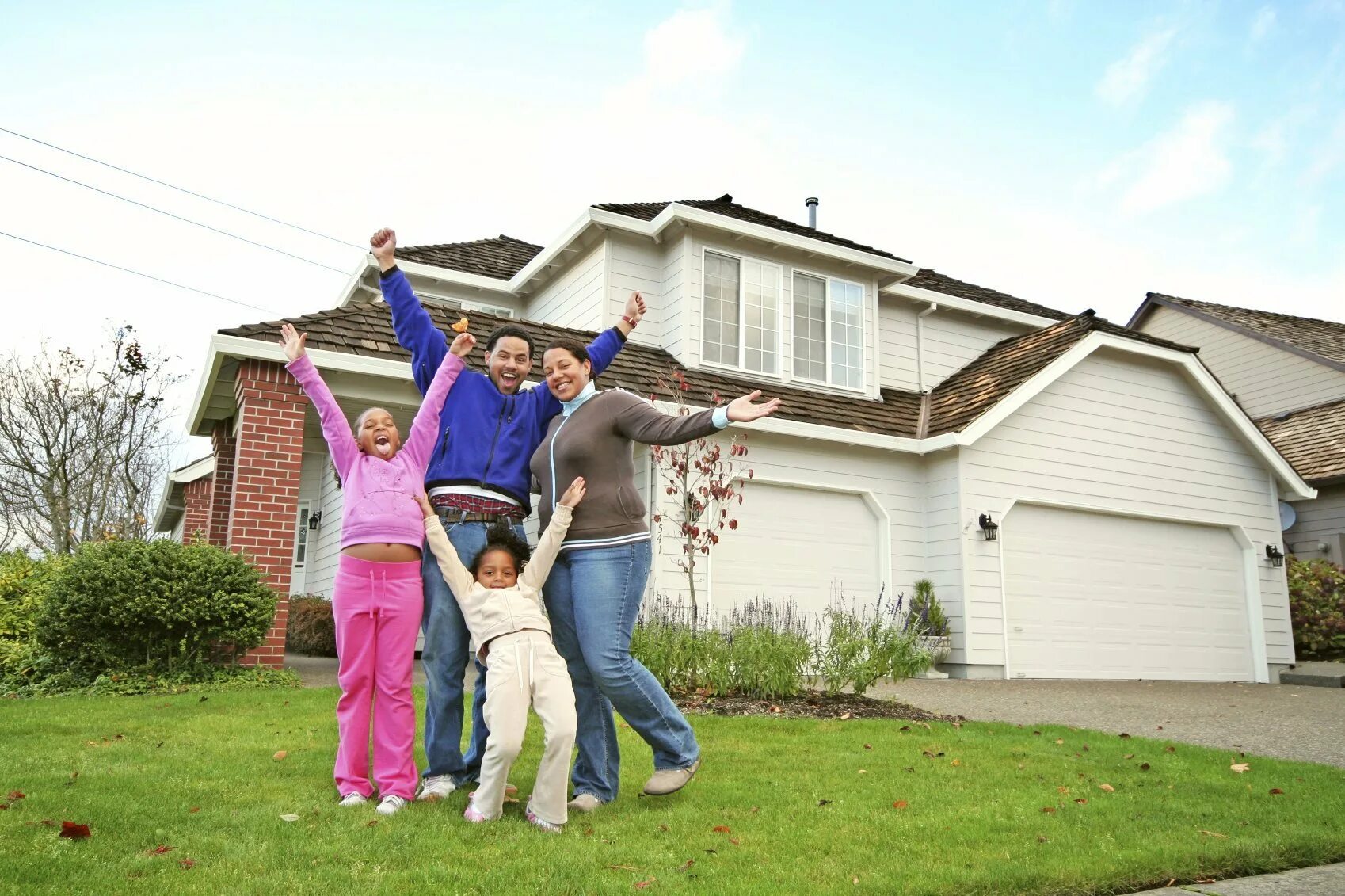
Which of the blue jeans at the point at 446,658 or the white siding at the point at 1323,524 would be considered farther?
the white siding at the point at 1323,524

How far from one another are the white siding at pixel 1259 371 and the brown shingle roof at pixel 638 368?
9.39 m

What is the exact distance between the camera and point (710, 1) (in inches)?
458

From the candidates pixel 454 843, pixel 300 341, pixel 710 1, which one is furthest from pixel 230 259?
pixel 454 843

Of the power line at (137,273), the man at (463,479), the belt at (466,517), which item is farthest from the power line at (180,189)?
the belt at (466,517)

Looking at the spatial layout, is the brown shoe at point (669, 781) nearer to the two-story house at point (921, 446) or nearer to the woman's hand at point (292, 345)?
the woman's hand at point (292, 345)

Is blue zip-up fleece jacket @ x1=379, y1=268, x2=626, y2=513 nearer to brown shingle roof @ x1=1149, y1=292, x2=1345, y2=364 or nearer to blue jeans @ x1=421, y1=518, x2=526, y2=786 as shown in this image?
blue jeans @ x1=421, y1=518, x2=526, y2=786

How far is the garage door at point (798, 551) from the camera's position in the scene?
11.2 m


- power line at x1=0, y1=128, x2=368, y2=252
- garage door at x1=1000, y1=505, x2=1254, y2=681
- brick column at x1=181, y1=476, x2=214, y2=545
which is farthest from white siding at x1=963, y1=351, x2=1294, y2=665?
power line at x1=0, y1=128, x2=368, y2=252

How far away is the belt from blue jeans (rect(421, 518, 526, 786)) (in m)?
0.02

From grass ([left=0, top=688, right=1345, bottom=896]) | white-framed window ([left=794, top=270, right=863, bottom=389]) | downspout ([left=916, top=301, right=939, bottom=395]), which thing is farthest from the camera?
downspout ([left=916, top=301, right=939, bottom=395])

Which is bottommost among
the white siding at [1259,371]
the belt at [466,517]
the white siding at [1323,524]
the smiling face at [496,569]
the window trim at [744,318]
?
the smiling face at [496,569]

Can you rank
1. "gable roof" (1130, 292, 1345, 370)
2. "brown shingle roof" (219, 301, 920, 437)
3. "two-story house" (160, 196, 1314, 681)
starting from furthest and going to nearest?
"gable roof" (1130, 292, 1345, 370)
"two-story house" (160, 196, 1314, 681)
"brown shingle roof" (219, 301, 920, 437)

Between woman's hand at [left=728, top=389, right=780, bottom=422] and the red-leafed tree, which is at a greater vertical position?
the red-leafed tree

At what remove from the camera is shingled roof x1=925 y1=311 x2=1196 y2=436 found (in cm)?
1238
